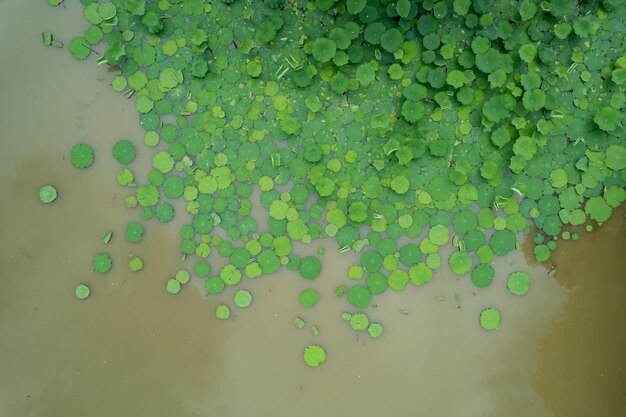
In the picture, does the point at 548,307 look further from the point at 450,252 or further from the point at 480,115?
the point at 480,115

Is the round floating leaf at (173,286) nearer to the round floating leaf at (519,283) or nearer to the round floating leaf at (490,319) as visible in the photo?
the round floating leaf at (490,319)

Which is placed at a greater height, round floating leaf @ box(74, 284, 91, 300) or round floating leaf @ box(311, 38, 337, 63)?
round floating leaf @ box(311, 38, 337, 63)

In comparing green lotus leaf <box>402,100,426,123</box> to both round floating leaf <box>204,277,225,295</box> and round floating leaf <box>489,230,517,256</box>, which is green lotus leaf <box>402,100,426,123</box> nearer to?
round floating leaf <box>489,230,517,256</box>

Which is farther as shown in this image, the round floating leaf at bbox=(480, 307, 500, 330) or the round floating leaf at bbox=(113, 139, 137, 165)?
the round floating leaf at bbox=(113, 139, 137, 165)

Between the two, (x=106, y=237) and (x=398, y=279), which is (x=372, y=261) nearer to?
(x=398, y=279)

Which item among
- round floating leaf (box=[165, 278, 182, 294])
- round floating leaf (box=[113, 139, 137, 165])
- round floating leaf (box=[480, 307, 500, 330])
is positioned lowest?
round floating leaf (box=[165, 278, 182, 294])

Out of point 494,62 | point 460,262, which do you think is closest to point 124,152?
point 460,262

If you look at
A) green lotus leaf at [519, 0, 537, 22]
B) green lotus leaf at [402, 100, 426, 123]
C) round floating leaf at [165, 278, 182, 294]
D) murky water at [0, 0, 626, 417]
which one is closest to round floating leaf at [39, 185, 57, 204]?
murky water at [0, 0, 626, 417]
